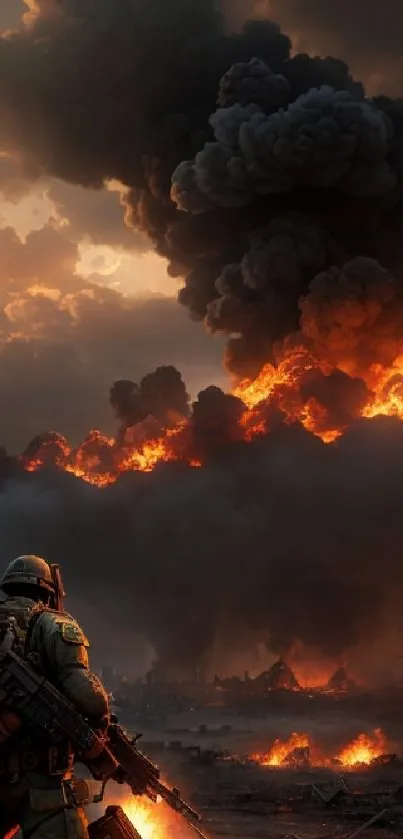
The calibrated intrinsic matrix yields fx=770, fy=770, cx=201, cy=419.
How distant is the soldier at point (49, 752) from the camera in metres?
6.46

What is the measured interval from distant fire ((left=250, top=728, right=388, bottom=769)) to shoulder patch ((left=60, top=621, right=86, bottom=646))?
87.8 ft

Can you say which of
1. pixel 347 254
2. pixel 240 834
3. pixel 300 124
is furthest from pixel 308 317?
pixel 240 834

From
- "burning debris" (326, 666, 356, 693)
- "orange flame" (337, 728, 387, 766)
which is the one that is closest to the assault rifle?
"orange flame" (337, 728, 387, 766)

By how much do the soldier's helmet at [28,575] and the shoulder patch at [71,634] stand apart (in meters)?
0.69

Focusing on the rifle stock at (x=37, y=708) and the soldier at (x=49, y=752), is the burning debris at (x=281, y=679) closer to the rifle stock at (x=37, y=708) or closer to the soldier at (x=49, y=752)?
the soldier at (x=49, y=752)

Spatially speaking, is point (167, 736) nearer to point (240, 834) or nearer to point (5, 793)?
point (240, 834)

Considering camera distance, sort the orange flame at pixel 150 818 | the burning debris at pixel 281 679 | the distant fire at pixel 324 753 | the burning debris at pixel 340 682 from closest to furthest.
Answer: the orange flame at pixel 150 818 → the distant fire at pixel 324 753 → the burning debris at pixel 281 679 → the burning debris at pixel 340 682

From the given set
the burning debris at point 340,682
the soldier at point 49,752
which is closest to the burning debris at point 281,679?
the burning debris at point 340,682

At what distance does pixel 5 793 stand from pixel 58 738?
0.65m

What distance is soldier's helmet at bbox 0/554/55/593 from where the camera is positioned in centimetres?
731

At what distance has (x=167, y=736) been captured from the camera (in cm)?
4025

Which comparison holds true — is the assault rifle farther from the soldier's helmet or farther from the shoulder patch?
the soldier's helmet

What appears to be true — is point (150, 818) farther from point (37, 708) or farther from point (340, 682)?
point (340, 682)

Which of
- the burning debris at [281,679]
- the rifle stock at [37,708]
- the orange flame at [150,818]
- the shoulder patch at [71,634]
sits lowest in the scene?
the orange flame at [150,818]
